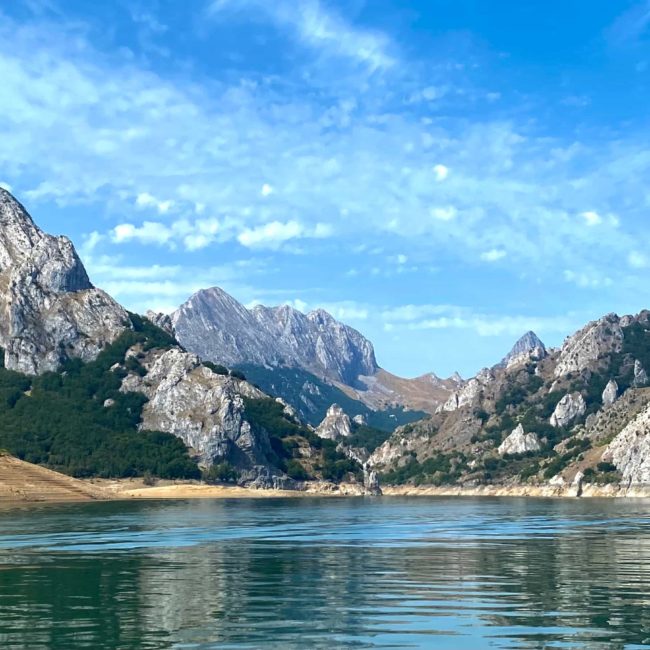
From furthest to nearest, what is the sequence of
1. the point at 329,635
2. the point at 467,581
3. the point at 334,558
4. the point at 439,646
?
the point at 334,558 < the point at 467,581 < the point at 329,635 < the point at 439,646

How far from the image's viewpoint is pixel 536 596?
53625 millimetres

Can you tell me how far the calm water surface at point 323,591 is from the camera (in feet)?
133

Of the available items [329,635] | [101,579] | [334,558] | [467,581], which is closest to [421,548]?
[334,558]

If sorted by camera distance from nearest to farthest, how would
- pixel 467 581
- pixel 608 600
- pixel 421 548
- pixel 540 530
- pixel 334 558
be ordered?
pixel 608 600 < pixel 467 581 < pixel 334 558 < pixel 421 548 < pixel 540 530

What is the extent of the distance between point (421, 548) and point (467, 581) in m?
31.2

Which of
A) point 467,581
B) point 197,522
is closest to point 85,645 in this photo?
point 467,581

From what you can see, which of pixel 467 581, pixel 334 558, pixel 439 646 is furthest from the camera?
pixel 334 558

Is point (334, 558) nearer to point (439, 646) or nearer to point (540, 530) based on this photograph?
point (439, 646)

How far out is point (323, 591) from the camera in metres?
57.3

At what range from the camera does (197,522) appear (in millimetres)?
146625

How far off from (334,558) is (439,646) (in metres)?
44.3

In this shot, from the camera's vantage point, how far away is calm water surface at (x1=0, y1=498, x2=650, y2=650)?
40.6 meters

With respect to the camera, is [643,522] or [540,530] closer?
[540,530]

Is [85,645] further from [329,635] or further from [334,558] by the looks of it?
[334,558]
